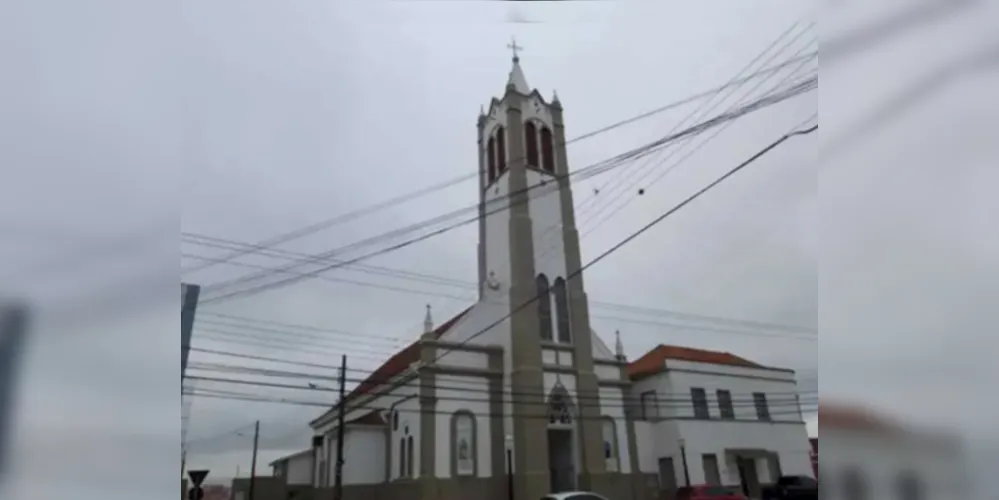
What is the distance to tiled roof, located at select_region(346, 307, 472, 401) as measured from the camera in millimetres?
4613

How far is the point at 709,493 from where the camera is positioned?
3.79 metres

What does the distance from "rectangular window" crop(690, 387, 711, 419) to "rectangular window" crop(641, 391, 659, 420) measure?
43cm

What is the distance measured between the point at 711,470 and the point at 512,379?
1667mm

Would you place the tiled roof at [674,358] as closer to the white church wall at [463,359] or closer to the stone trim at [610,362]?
the stone trim at [610,362]

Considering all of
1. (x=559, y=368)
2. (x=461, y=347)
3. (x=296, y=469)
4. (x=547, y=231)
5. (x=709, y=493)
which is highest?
(x=547, y=231)

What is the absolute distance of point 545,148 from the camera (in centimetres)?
507

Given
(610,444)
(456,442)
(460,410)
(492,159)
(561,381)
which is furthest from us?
(492,159)

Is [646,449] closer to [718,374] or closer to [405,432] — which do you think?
[718,374]

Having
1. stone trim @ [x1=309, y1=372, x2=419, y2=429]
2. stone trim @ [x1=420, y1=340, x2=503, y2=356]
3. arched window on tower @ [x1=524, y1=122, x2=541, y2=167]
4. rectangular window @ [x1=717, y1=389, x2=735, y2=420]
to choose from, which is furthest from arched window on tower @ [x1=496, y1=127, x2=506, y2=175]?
rectangular window @ [x1=717, y1=389, x2=735, y2=420]

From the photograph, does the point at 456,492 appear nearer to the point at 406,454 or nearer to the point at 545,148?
the point at 406,454

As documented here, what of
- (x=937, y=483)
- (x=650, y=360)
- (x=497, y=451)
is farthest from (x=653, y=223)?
(x=497, y=451)

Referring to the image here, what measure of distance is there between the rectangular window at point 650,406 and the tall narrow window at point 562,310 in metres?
0.79

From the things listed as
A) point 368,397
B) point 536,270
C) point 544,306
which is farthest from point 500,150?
point 368,397

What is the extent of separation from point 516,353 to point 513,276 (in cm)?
67
